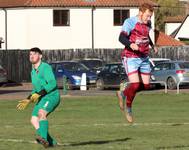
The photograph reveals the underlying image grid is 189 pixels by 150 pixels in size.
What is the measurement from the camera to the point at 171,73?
4575cm

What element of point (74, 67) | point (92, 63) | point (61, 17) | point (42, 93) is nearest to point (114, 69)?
point (74, 67)

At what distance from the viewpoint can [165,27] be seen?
107312 mm

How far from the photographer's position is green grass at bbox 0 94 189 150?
14641 mm

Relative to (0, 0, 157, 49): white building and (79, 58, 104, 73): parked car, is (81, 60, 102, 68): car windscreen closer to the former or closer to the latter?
(79, 58, 104, 73): parked car

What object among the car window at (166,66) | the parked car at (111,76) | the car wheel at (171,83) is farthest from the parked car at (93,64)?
the car wheel at (171,83)

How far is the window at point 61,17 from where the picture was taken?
225 feet

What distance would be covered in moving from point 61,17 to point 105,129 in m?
50.7

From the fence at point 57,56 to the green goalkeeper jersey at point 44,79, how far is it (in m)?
47.2

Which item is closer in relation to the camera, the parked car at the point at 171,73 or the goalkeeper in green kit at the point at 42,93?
the goalkeeper in green kit at the point at 42,93

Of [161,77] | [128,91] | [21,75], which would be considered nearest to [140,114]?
[128,91]

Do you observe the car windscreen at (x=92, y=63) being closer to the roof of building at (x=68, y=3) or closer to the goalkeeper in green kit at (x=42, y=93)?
the roof of building at (x=68, y=3)

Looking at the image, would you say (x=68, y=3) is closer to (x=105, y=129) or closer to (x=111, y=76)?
(x=111, y=76)

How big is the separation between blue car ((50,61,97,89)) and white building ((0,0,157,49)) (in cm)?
1781

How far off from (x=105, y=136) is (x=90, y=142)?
4.98 feet
